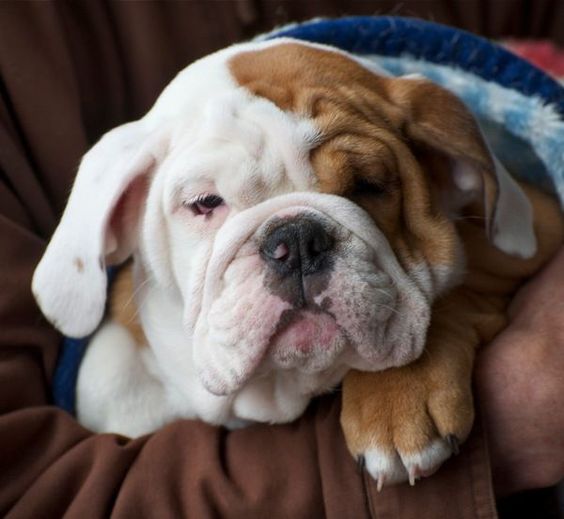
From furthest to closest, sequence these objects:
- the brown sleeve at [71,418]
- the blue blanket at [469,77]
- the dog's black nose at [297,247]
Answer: the blue blanket at [469,77]
the brown sleeve at [71,418]
the dog's black nose at [297,247]

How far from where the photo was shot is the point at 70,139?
48.4 inches

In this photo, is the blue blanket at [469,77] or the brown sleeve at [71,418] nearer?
the brown sleeve at [71,418]

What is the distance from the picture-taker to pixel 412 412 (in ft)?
2.99

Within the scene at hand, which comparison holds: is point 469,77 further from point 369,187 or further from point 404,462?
point 404,462

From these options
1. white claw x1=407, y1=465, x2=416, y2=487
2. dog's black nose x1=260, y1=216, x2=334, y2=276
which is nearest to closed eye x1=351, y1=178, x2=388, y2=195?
dog's black nose x1=260, y1=216, x2=334, y2=276

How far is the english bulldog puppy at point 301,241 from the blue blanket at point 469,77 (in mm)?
141

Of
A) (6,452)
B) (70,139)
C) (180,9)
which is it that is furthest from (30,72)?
(6,452)

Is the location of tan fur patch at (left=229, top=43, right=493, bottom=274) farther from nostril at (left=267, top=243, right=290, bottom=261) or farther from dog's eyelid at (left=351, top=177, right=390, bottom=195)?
nostril at (left=267, top=243, right=290, bottom=261)

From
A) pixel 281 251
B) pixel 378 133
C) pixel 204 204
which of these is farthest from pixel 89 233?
pixel 378 133

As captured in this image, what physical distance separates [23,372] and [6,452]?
129 mm

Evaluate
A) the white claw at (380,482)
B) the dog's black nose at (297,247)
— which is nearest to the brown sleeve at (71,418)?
the white claw at (380,482)

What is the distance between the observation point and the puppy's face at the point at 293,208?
2.81 feet

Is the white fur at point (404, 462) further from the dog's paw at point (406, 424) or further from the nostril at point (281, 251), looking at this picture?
the nostril at point (281, 251)

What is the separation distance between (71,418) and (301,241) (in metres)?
0.47
